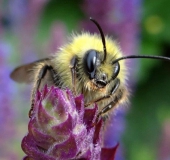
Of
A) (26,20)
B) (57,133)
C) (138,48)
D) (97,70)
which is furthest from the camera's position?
(138,48)

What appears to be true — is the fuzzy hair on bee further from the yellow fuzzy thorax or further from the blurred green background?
the blurred green background

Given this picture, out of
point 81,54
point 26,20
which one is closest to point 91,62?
point 81,54

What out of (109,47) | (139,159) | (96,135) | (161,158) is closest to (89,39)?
(109,47)

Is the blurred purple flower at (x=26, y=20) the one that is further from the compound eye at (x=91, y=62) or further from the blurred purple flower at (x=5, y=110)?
the compound eye at (x=91, y=62)

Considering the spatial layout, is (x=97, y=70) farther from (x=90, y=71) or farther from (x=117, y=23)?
(x=117, y=23)

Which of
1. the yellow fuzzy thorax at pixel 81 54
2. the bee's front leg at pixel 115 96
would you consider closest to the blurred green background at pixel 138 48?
the yellow fuzzy thorax at pixel 81 54

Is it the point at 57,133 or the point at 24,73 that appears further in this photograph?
the point at 24,73
